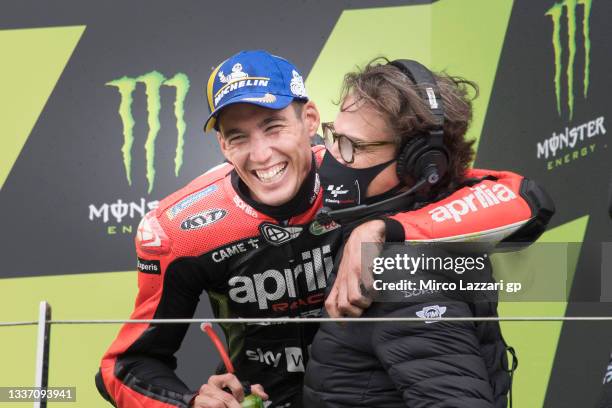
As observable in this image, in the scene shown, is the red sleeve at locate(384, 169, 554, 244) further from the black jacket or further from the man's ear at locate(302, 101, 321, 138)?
the man's ear at locate(302, 101, 321, 138)

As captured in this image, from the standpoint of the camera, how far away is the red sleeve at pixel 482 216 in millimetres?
1475

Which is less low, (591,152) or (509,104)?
(509,104)

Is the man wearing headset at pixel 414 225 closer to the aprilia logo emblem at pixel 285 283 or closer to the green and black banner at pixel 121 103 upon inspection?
the aprilia logo emblem at pixel 285 283

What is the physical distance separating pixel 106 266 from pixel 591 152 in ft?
4.42

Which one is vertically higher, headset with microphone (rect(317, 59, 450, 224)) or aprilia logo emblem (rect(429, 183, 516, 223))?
headset with microphone (rect(317, 59, 450, 224))

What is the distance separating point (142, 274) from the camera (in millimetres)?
1901

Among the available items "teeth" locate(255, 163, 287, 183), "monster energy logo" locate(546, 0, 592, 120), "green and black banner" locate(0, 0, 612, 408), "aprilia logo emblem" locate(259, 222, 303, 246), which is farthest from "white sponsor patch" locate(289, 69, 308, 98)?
"green and black banner" locate(0, 0, 612, 408)

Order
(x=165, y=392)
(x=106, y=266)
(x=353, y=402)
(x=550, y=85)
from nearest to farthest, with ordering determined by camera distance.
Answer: (x=353, y=402) → (x=165, y=392) → (x=550, y=85) → (x=106, y=266)

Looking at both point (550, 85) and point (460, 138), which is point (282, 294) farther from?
point (550, 85)

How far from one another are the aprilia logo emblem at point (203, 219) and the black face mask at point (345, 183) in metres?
0.35

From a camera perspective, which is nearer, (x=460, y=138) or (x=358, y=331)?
(x=358, y=331)

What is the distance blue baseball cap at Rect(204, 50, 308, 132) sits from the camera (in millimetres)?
1766

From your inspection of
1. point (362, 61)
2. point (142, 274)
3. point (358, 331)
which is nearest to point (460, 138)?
point (358, 331)

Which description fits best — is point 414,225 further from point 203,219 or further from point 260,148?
point 203,219
